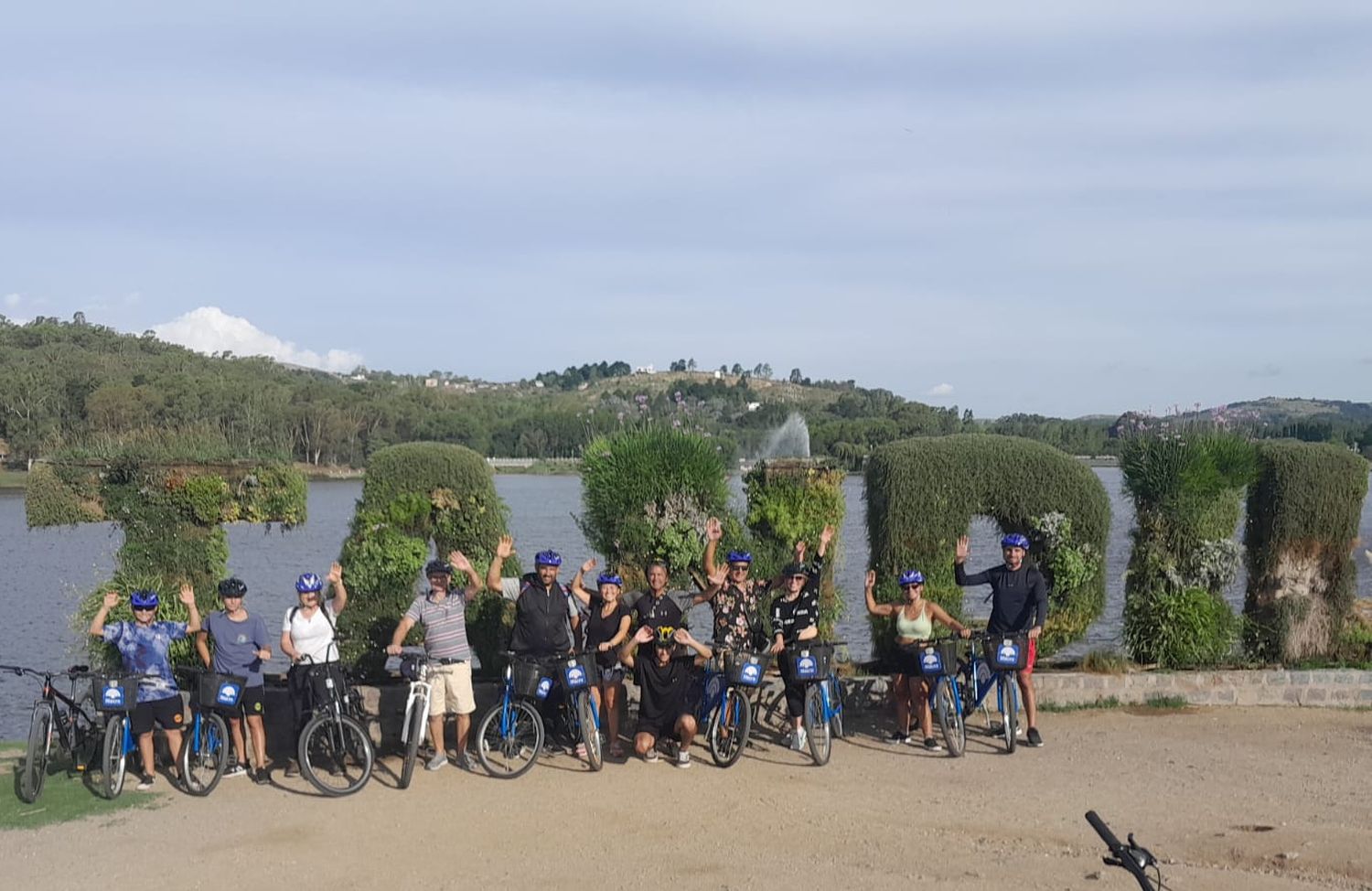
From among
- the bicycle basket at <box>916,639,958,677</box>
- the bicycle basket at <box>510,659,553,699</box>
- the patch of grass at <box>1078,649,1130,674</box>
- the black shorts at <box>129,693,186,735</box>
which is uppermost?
the bicycle basket at <box>916,639,958,677</box>

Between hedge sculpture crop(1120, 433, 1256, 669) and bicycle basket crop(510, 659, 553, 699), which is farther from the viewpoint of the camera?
hedge sculpture crop(1120, 433, 1256, 669)

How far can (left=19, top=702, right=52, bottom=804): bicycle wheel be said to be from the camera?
8.60 metres

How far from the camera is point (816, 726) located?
9.73 meters

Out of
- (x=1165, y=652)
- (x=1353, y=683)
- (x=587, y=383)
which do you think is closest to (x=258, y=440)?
(x=1165, y=652)

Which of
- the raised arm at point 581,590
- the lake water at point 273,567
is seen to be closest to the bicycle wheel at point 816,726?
the raised arm at point 581,590

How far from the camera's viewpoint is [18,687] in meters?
16.3

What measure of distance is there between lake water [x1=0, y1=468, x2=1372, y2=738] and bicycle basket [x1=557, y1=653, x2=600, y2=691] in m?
3.69

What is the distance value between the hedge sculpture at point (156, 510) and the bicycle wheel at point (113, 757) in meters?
2.40

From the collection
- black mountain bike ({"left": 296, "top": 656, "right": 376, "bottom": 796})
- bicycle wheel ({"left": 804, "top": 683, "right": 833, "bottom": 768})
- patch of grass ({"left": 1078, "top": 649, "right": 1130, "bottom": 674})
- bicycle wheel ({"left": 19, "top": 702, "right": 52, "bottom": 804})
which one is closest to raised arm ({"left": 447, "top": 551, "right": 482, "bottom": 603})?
black mountain bike ({"left": 296, "top": 656, "right": 376, "bottom": 796})

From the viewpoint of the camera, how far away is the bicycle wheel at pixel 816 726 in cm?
952

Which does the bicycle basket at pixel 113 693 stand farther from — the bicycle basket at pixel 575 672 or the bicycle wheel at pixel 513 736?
the bicycle basket at pixel 575 672

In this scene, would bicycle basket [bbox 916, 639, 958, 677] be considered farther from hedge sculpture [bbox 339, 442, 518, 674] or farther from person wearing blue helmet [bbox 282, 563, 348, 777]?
person wearing blue helmet [bbox 282, 563, 348, 777]

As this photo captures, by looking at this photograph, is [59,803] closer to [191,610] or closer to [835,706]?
[191,610]

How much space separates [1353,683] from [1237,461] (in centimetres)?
238
